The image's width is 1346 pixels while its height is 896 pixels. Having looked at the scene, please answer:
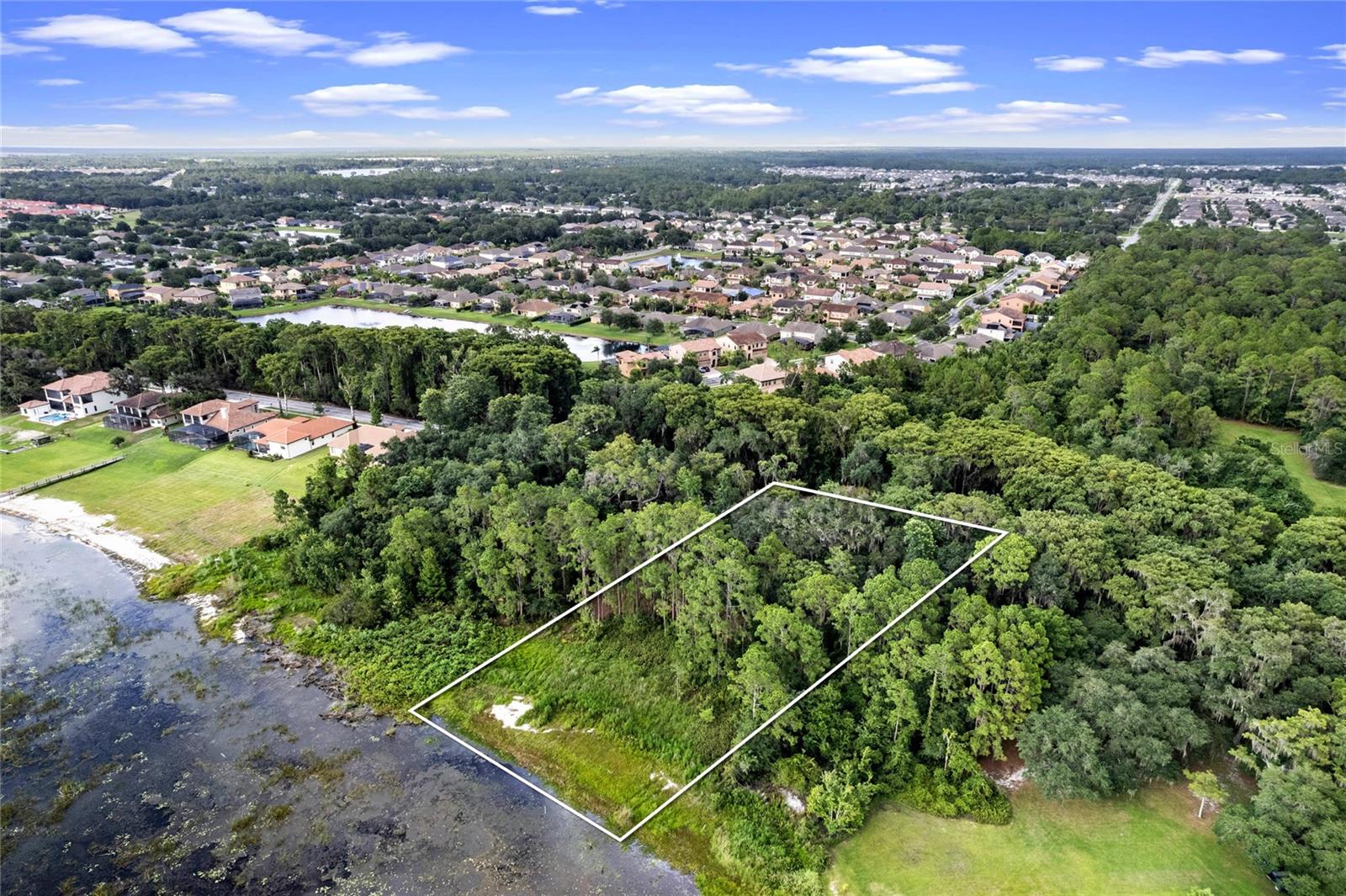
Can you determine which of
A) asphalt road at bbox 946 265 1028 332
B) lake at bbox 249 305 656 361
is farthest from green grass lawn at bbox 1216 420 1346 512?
lake at bbox 249 305 656 361

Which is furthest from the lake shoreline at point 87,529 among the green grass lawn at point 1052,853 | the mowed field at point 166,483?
the green grass lawn at point 1052,853

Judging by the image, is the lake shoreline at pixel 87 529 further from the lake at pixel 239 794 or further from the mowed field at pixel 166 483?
the lake at pixel 239 794

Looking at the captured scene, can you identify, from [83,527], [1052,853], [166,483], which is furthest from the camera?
[166,483]

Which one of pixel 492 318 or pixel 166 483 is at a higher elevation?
pixel 492 318

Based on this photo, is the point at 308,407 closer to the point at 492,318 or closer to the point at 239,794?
the point at 492,318

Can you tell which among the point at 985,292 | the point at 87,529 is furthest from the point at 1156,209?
the point at 87,529

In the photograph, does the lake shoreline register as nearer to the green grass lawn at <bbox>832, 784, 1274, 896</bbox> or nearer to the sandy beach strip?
the sandy beach strip
